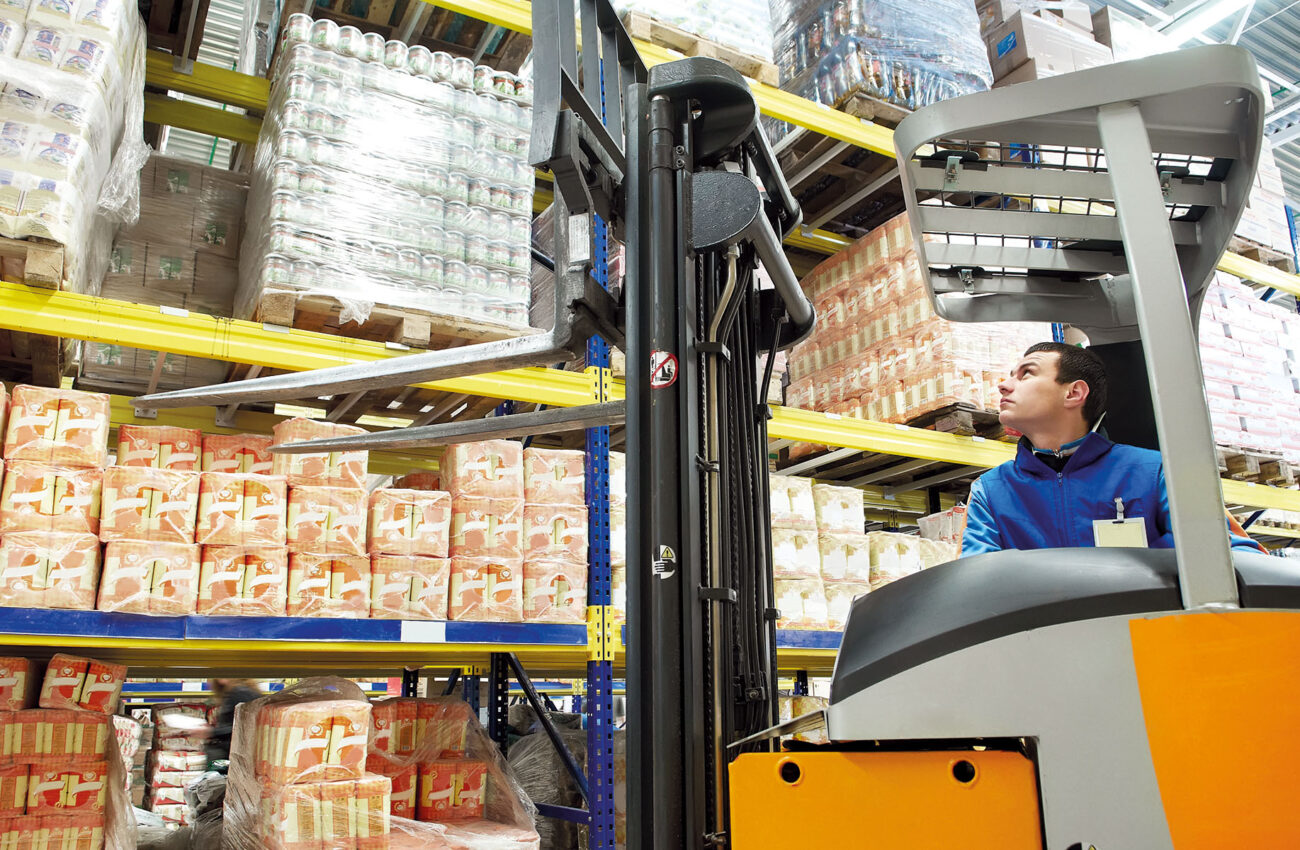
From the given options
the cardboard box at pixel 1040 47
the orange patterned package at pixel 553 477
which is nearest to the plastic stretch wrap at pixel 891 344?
the cardboard box at pixel 1040 47

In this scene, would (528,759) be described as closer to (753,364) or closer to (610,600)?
(610,600)

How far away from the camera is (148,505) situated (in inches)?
134

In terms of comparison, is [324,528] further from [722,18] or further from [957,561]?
[722,18]

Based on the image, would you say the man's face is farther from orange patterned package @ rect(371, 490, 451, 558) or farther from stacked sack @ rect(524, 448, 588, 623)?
orange patterned package @ rect(371, 490, 451, 558)

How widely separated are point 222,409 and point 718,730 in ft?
13.6

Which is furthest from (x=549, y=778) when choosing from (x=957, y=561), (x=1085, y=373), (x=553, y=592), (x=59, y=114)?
(x=957, y=561)

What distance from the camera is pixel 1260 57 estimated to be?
1041 centimetres

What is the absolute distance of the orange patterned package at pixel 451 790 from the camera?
12.8ft

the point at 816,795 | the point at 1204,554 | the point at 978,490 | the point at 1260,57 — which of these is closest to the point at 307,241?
the point at 978,490

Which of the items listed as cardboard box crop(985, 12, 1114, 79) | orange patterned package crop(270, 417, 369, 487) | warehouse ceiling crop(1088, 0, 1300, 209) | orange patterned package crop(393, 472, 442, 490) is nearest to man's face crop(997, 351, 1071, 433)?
orange patterned package crop(270, 417, 369, 487)

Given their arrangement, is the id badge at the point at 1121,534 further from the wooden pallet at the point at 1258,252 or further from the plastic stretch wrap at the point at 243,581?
the wooden pallet at the point at 1258,252

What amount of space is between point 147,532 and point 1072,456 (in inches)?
124

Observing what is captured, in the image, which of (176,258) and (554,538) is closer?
(554,538)

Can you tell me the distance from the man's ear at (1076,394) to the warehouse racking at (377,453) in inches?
84.8
